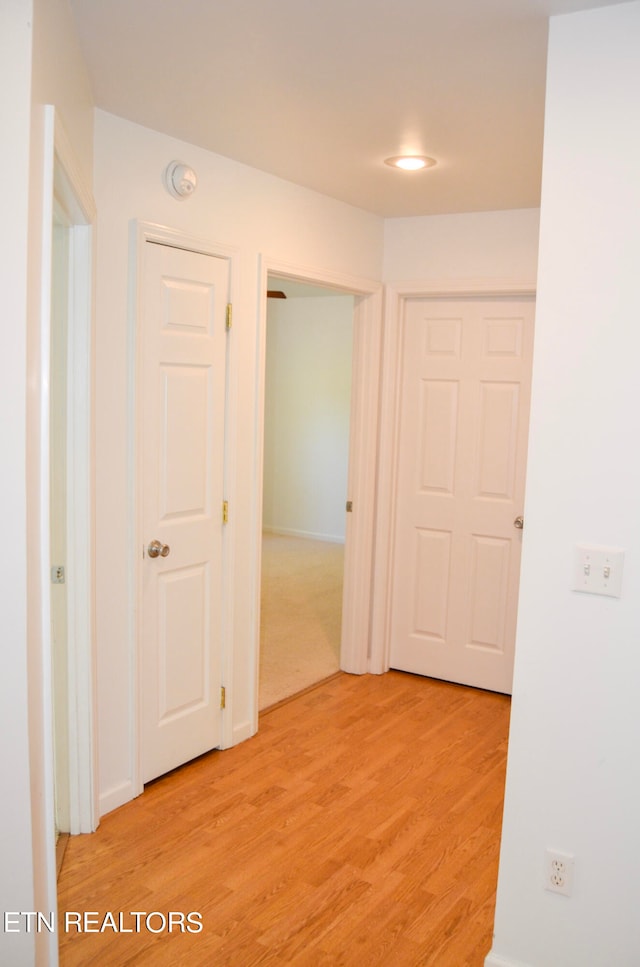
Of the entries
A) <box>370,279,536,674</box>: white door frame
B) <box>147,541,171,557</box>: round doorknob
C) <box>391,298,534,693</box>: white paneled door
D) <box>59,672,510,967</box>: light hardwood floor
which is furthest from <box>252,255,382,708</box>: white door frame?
<box>147,541,171,557</box>: round doorknob

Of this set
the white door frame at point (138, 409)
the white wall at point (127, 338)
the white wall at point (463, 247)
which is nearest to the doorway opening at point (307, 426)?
the white wall at point (463, 247)

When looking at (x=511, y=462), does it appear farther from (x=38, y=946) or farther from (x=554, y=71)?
(x=38, y=946)

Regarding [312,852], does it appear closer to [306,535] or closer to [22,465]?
[22,465]

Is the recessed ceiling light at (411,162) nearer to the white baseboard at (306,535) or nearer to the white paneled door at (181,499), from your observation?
the white paneled door at (181,499)

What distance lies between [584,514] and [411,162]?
5.81ft

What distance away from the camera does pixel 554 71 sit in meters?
1.92

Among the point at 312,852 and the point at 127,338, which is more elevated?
the point at 127,338

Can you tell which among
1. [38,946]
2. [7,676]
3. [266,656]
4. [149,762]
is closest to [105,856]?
[149,762]

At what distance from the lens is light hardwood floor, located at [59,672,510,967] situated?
2.24 meters

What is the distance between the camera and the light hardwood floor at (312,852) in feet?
7.35

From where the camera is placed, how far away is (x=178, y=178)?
2889 mm

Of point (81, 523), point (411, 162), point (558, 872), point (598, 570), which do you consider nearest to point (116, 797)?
point (81, 523)

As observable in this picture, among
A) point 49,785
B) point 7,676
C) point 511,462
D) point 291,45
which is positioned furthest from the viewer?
point 511,462

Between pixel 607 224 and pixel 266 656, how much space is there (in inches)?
128
